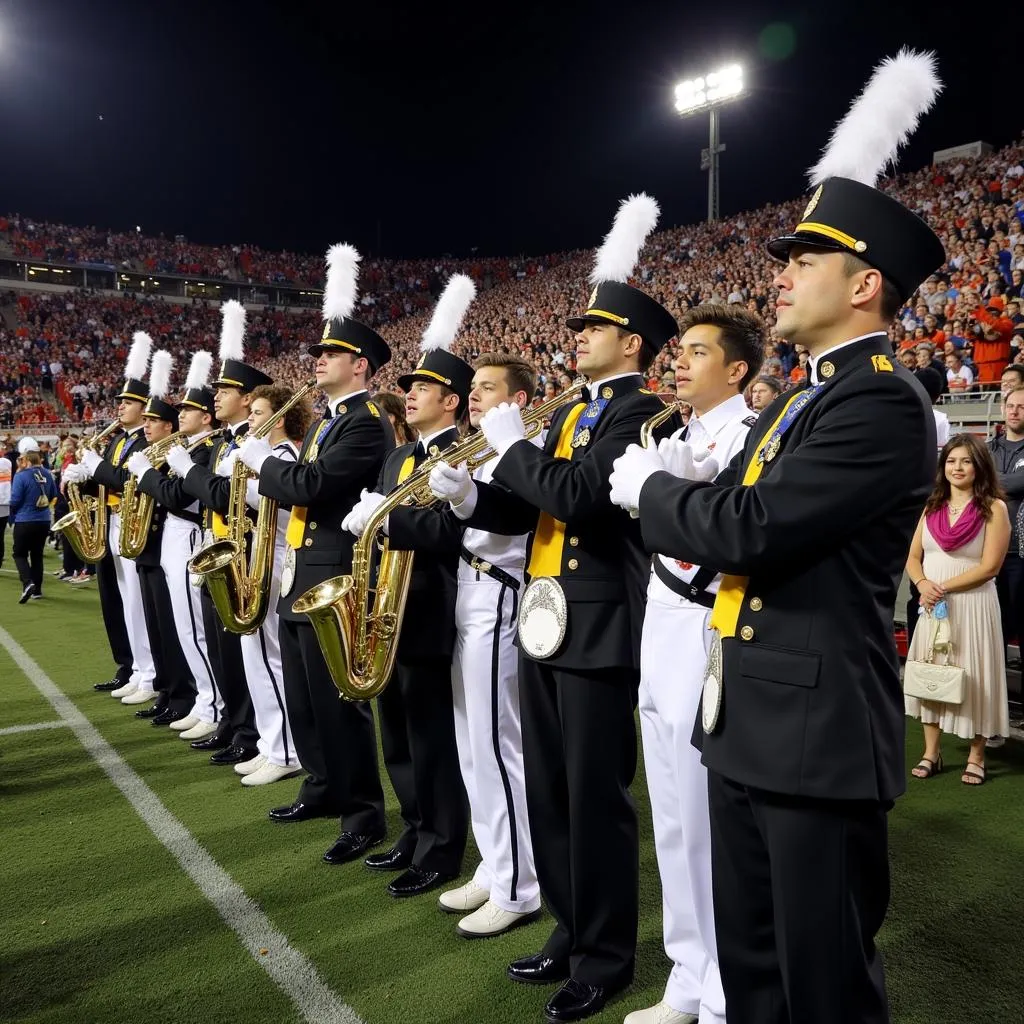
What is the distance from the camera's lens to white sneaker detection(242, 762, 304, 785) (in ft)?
16.3

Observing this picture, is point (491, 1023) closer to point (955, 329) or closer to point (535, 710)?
point (535, 710)

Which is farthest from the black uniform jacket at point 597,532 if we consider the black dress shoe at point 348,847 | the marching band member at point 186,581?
the marching band member at point 186,581

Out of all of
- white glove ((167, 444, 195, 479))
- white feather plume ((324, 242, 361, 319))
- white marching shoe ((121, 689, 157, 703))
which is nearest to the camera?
white feather plume ((324, 242, 361, 319))

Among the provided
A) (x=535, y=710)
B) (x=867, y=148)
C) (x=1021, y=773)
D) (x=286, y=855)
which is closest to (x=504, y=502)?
(x=535, y=710)

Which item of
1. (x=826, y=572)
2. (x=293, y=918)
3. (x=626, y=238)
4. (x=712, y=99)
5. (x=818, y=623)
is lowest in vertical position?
(x=293, y=918)

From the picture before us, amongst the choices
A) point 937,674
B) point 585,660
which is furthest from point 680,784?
point 937,674

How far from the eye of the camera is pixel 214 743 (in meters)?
5.61

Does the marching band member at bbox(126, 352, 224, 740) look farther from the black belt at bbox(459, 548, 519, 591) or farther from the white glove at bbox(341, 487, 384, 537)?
the black belt at bbox(459, 548, 519, 591)

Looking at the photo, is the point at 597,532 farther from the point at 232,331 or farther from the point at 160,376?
the point at 160,376

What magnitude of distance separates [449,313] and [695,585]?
256cm

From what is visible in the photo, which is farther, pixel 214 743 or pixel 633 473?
pixel 214 743

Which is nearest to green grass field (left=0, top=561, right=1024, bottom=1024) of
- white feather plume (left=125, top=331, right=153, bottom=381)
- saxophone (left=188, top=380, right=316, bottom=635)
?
saxophone (left=188, top=380, right=316, bottom=635)

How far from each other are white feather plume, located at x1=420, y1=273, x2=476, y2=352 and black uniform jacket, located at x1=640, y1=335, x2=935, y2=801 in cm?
266

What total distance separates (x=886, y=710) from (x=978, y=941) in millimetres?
2015
